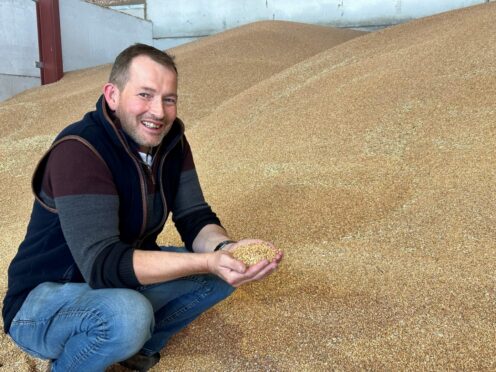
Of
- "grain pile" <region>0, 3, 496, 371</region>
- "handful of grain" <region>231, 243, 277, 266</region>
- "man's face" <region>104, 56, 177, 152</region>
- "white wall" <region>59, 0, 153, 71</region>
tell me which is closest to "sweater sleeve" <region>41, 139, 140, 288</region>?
"man's face" <region>104, 56, 177, 152</region>

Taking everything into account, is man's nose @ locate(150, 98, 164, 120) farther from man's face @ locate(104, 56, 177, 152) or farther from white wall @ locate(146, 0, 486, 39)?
white wall @ locate(146, 0, 486, 39)

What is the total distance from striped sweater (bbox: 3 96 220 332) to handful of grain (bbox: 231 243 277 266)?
11.3 inches

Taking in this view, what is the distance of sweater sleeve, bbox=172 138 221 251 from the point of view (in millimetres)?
1618

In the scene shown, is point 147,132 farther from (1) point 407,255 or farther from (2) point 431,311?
(1) point 407,255

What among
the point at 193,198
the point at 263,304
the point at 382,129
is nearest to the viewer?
the point at 193,198

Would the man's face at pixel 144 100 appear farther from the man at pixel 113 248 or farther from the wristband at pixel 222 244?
the wristband at pixel 222 244

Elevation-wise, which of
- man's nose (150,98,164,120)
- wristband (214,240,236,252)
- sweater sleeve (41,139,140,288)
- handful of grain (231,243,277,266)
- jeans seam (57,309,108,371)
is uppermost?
man's nose (150,98,164,120)

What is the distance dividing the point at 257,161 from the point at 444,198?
1.28 metres

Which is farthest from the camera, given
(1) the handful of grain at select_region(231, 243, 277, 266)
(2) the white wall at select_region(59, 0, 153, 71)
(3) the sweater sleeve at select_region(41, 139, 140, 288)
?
(2) the white wall at select_region(59, 0, 153, 71)

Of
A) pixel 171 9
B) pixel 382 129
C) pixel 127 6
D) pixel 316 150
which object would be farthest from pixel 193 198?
pixel 127 6

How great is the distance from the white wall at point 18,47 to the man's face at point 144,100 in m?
6.91

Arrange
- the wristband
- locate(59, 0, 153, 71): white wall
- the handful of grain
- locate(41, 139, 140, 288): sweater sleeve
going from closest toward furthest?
locate(41, 139, 140, 288): sweater sleeve < the handful of grain < the wristband < locate(59, 0, 153, 71): white wall

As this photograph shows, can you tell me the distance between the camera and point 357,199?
8.70ft

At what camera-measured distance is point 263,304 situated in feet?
6.10
